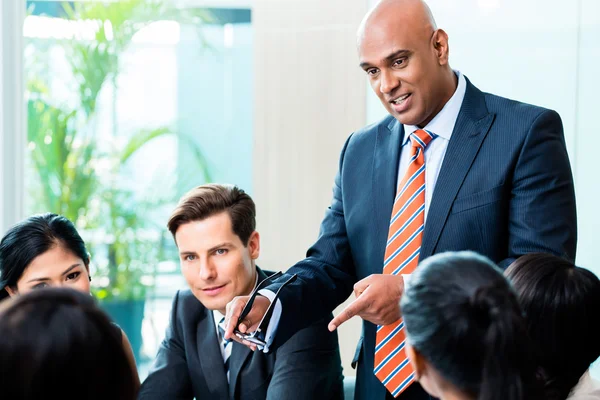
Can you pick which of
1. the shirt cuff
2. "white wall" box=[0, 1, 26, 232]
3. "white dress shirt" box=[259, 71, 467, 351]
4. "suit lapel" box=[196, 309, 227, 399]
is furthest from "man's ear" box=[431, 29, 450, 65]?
"white wall" box=[0, 1, 26, 232]

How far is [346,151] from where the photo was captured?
7.77ft

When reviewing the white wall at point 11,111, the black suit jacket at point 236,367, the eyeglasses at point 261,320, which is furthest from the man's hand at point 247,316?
the white wall at point 11,111

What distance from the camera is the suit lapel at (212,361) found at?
2504 mm

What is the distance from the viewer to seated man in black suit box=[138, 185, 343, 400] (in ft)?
8.04

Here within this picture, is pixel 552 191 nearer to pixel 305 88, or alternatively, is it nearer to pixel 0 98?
pixel 305 88

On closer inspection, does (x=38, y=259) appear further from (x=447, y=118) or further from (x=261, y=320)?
(x=447, y=118)

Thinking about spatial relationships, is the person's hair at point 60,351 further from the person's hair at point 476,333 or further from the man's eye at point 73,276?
the man's eye at point 73,276

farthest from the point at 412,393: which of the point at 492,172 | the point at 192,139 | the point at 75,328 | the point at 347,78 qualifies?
the point at 192,139

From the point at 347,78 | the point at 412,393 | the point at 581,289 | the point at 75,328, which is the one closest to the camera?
the point at 75,328

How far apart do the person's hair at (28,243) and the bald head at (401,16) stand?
110cm

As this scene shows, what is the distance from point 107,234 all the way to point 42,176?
0.45 meters

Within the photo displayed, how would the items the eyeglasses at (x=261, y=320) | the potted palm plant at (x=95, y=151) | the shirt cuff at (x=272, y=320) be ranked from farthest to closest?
the potted palm plant at (x=95, y=151) < the shirt cuff at (x=272, y=320) < the eyeglasses at (x=261, y=320)

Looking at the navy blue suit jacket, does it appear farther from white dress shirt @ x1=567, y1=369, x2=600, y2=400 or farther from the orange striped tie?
white dress shirt @ x1=567, y1=369, x2=600, y2=400

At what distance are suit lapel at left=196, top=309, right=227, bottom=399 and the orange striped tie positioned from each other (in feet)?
1.92
